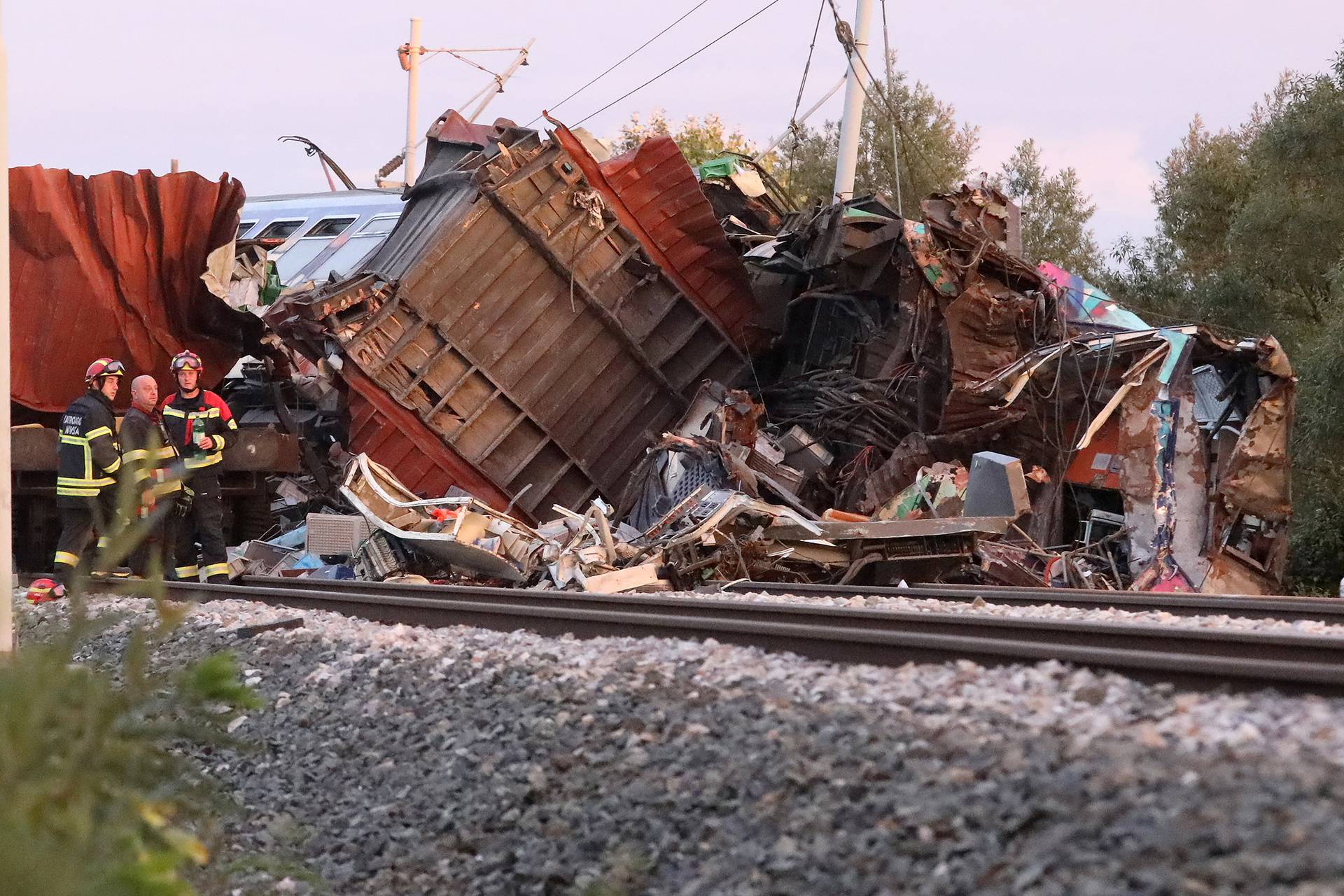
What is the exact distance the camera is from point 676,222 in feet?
40.5

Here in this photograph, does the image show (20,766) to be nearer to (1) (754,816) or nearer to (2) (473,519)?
(1) (754,816)

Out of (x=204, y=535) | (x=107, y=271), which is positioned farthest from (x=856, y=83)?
(x=204, y=535)

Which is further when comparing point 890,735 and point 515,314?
point 515,314

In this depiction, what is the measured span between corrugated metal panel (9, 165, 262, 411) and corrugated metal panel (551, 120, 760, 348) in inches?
130

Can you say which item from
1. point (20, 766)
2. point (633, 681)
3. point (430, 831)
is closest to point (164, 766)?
point (20, 766)

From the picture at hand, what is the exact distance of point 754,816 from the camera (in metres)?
2.99

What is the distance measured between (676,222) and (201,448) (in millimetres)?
5434

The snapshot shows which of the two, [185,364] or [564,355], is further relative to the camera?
[564,355]

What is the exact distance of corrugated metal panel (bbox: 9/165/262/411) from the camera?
9.59 meters

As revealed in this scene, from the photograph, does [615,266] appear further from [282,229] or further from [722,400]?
[282,229]

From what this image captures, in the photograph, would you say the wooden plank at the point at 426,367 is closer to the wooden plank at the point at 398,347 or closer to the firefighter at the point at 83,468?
the wooden plank at the point at 398,347

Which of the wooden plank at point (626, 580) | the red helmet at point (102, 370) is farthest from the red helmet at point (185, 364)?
the wooden plank at point (626, 580)

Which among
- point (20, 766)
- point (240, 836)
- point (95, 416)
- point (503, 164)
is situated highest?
point (503, 164)

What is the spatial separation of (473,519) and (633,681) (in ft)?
17.9
